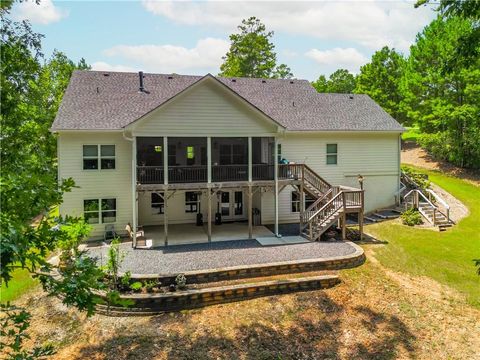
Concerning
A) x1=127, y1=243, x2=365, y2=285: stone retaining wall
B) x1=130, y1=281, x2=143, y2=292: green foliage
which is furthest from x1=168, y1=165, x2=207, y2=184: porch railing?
x1=130, y1=281, x2=143, y2=292: green foliage

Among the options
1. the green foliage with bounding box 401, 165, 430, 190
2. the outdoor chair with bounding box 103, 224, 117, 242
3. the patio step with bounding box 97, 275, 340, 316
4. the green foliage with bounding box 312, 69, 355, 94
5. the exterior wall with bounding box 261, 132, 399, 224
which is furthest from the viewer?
the green foliage with bounding box 312, 69, 355, 94

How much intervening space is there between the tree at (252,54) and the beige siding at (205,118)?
31.2 m

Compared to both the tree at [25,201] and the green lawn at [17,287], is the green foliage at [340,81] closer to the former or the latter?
the green lawn at [17,287]

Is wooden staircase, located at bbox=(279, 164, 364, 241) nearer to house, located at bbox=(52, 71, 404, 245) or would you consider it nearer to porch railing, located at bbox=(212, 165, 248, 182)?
house, located at bbox=(52, 71, 404, 245)

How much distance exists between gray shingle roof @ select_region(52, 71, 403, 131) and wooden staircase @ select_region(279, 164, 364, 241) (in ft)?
9.86

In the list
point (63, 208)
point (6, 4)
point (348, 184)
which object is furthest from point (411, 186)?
point (6, 4)

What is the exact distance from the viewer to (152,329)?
9.77 metres

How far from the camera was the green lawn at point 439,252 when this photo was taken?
41.4ft

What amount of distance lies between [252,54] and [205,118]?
3380 centimetres

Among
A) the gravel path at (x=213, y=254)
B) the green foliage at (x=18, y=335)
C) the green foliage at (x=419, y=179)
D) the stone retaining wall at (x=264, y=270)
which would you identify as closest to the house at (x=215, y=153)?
the gravel path at (x=213, y=254)

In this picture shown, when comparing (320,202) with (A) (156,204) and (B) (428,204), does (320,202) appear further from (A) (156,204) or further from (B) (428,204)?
(A) (156,204)

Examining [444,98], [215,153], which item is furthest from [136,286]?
[444,98]

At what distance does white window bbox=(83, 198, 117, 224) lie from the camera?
16.7 metres

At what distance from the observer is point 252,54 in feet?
152
